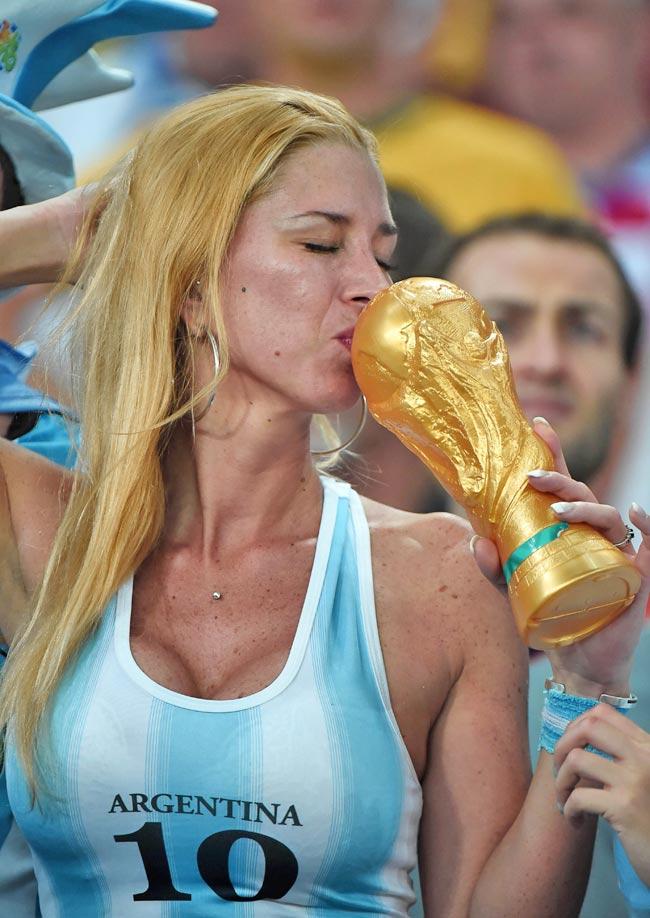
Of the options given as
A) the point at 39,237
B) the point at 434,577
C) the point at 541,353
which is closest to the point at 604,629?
the point at 434,577

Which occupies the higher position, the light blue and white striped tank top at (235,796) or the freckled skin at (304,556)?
the freckled skin at (304,556)

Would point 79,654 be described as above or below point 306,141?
below

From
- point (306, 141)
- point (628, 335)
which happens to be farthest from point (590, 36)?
point (306, 141)

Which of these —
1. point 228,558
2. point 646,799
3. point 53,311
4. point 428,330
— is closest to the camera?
point 646,799

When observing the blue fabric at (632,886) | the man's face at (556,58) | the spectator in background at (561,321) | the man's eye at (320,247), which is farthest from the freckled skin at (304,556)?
the man's face at (556,58)

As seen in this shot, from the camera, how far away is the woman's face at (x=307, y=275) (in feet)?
4.63

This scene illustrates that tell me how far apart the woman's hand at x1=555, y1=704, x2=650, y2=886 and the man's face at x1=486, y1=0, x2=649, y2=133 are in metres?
1.60

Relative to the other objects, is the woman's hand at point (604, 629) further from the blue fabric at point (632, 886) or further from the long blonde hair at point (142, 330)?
the long blonde hair at point (142, 330)

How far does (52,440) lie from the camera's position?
1.75 meters

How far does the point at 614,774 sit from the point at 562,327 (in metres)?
1.40

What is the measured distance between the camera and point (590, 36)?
8.20 ft

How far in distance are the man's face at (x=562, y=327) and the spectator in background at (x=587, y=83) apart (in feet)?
0.40

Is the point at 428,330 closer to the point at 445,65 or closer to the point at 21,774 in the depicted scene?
the point at 21,774

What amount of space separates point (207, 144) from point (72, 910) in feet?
2.87
